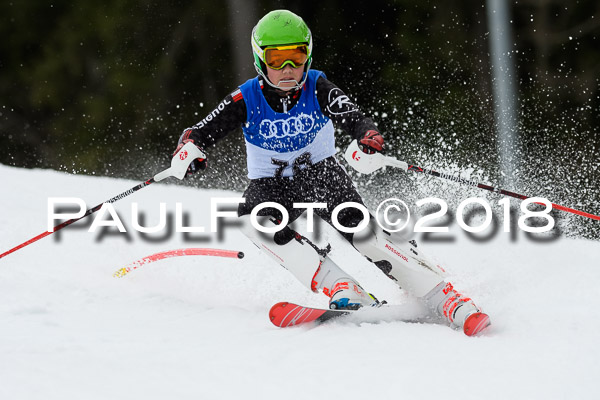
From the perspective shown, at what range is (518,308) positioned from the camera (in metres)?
3.20

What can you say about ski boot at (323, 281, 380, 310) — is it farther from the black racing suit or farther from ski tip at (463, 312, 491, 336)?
ski tip at (463, 312, 491, 336)

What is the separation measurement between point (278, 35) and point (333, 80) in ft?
38.1

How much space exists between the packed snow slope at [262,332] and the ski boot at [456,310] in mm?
99

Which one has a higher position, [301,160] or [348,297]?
[301,160]

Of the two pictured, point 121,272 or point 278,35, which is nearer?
point 278,35

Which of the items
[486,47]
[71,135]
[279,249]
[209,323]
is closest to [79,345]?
[209,323]

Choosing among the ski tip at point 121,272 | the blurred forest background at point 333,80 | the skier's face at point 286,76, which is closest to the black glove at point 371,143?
the skier's face at point 286,76

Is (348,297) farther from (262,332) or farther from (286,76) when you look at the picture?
(286,76)

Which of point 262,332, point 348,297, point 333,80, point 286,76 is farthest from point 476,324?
point 333,80

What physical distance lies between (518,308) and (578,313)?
0.96 ft

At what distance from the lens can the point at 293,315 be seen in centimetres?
320

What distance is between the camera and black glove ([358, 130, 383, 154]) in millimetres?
3262

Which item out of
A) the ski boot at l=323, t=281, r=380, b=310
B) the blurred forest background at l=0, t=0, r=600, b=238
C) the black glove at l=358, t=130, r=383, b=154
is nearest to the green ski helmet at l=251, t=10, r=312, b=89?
the black glove at l=358, t=130, r=383, b=154

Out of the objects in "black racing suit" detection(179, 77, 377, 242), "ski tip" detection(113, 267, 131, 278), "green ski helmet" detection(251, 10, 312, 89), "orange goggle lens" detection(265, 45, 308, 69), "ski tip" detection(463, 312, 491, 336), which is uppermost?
"green ski helmet" detection(251, 10, 312, 89)
